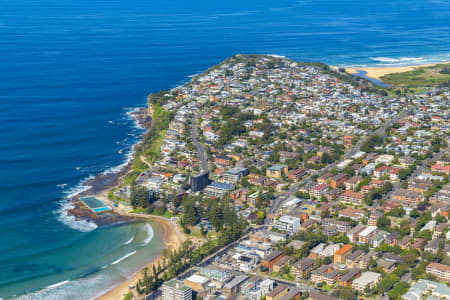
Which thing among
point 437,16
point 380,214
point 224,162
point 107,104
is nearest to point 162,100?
point 107,104

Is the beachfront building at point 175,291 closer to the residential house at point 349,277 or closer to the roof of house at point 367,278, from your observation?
the residential house at point 349,277

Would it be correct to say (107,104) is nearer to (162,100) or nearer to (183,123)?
(162,100)

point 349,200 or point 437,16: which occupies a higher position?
point 437,16

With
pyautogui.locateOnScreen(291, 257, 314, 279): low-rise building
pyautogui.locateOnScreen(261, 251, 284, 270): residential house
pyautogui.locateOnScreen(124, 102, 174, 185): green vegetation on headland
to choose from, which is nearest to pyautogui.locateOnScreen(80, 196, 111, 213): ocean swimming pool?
pyautogui.locateOnScreen(124, 102, 174, 185): green vegetation on headland

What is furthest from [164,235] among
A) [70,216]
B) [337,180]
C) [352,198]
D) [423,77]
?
[423,77]

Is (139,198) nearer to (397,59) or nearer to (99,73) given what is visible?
(99,73)

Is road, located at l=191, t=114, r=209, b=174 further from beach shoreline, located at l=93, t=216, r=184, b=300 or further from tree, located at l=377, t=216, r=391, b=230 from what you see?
tree, located at l=377, t=216, r=391, b=230
